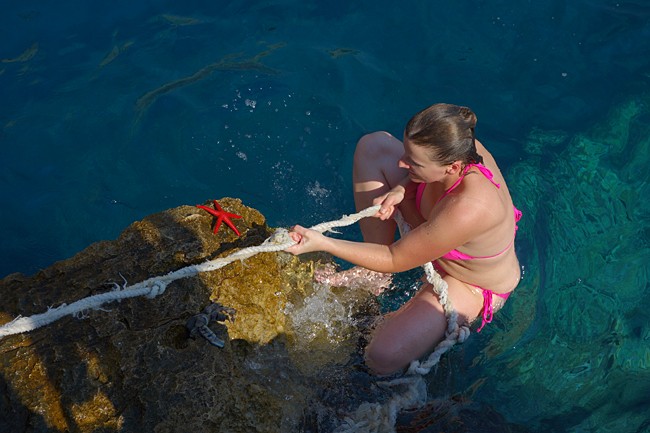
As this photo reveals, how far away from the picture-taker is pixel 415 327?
4.03 metres

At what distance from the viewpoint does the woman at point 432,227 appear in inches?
136

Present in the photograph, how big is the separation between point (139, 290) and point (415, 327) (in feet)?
5.47

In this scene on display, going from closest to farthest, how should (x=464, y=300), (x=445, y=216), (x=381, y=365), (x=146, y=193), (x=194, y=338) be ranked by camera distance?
(x=194, y=338)
(x=445, y=216)
(x=381, y=365)
(x=464, y=300)
(x=146, y=193)

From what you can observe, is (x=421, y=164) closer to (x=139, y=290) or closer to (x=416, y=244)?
(x=416, y=244)

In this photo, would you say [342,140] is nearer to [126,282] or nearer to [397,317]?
[397,317]

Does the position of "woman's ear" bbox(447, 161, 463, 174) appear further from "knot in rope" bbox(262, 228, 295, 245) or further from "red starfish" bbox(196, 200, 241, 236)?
"red starfish" bbox(196, 200, 241, 236)

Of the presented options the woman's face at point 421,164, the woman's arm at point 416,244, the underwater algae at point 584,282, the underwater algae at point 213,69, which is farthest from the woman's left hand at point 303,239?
the underwater algae at point 213,69

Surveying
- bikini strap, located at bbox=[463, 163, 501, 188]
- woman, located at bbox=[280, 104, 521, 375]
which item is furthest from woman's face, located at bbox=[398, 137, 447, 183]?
bikini strap, located at bbox=[463, 163, 501, 188]

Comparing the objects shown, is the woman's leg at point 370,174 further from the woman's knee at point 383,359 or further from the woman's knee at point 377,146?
the woman's knee at point 383,359

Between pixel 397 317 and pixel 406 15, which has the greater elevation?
pixel 406 15

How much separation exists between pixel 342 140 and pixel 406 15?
175 cm

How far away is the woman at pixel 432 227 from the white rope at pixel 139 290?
11cm

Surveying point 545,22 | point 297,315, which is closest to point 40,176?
point 297,315

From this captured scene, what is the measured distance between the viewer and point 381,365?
3.93 metres
